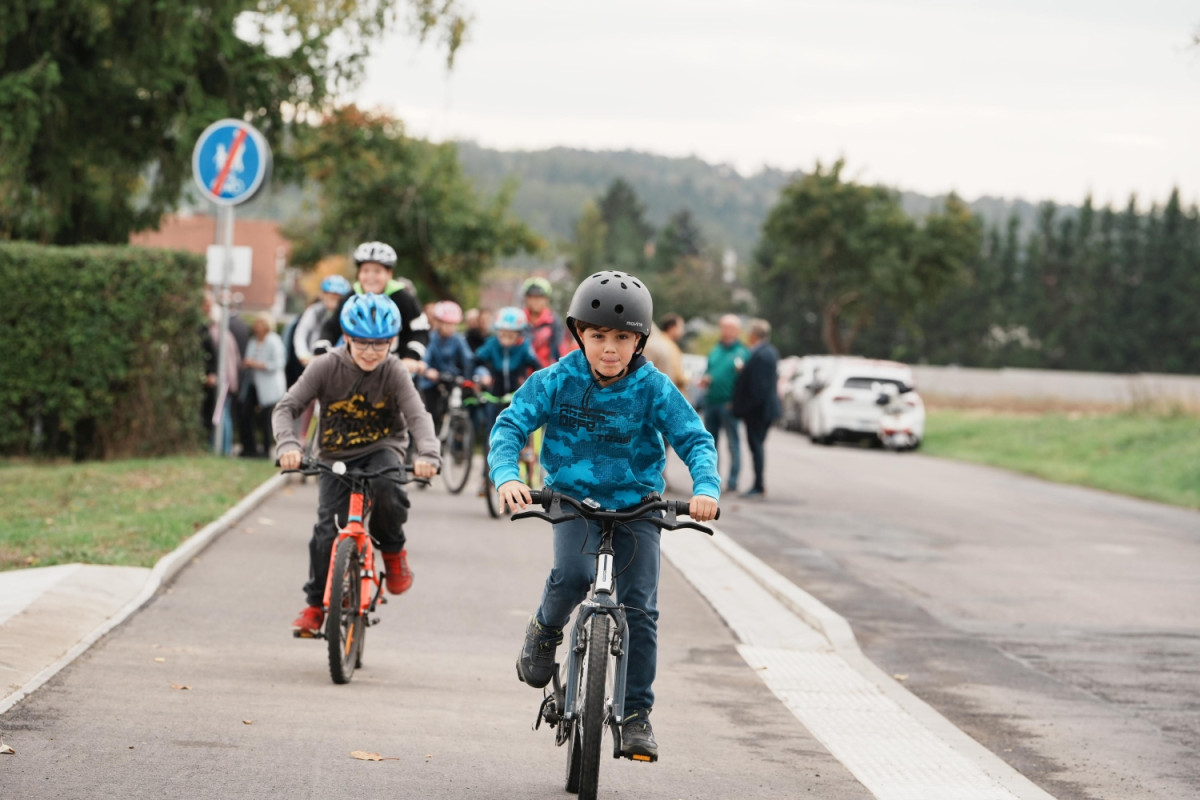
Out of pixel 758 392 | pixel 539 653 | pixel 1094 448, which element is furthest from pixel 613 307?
pixel 1094 448

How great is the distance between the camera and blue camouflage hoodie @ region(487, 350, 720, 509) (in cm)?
542

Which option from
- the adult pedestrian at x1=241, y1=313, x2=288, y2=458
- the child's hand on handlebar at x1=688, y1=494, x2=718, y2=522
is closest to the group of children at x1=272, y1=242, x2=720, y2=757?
the child's hand on handlebar at x1=688, y1=494, x2=718, y2=522

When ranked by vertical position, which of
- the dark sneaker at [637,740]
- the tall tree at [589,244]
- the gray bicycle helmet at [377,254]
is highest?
the tall tree at [589,244]

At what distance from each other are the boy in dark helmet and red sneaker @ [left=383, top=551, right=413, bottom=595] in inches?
101

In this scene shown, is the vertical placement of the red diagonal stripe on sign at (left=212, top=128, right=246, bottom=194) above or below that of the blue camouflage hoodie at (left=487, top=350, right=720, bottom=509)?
above

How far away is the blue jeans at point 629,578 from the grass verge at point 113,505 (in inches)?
194

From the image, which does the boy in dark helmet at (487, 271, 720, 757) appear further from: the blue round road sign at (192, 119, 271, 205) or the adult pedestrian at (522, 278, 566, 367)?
the blue round road sign at (192, 119, 271, 205)

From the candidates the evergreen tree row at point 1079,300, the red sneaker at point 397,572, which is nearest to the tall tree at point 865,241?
the evergreen tree row at point 1079,300

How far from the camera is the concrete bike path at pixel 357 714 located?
17.8ft

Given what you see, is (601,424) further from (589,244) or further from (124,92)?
(589,244)

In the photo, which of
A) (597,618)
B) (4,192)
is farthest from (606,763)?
(4,192)

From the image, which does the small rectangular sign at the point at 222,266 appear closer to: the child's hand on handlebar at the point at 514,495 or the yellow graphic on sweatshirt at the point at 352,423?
the yellow graphic on sweatshirt at the point at 352,423

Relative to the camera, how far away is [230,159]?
15.1 metres

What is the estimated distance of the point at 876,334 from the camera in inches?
4434
